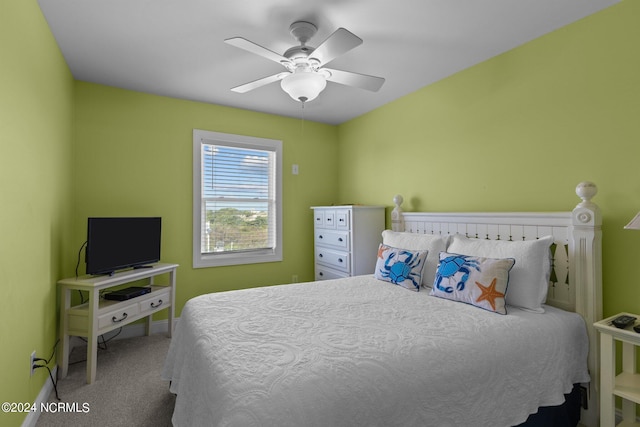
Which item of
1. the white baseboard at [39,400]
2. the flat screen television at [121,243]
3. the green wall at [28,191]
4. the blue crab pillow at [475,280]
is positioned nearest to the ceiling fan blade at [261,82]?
the green wall at [28,191]

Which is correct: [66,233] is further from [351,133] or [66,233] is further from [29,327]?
[351,133]

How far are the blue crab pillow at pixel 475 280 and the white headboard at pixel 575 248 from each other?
0.41 m

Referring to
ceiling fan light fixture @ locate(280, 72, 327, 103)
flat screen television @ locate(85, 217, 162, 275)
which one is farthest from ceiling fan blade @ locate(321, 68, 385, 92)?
flat screen television @ locate(85, 217, 162, 275)

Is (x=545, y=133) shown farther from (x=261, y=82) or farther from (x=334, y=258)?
(x=334, y=258)

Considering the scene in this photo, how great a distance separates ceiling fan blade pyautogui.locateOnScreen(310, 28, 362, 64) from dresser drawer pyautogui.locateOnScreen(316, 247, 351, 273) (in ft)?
7.09

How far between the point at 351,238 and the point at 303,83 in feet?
6.20

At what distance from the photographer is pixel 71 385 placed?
7.71 feet

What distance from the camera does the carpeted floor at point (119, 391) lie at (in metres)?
1.99

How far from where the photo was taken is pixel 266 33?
87.8 inches

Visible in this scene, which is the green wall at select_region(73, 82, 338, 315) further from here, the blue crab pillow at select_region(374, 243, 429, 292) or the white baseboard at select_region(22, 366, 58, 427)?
the blue crab pillow at select_region(374, 243, 429, 292)

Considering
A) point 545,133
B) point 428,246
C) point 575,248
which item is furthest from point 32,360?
point 545,133

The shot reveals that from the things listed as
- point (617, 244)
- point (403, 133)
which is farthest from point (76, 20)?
point (617, 244)

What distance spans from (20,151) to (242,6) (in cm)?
150

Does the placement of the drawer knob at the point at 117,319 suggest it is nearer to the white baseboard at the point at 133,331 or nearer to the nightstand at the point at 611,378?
the white baseboard at the point at 133,331
